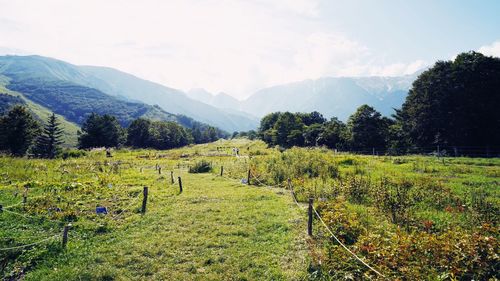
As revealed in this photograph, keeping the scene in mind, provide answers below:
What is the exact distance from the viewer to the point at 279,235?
12.3m

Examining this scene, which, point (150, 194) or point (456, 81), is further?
point (456, 81)

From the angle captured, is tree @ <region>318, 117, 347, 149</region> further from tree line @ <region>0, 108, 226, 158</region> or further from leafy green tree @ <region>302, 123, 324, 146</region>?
tree line @ <region>0, 108, 226, 158</region>

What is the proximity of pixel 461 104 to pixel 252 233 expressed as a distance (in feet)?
155

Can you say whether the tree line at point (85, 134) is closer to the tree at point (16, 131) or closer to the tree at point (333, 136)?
the tree at point (16, 131)

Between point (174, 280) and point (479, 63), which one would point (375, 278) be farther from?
point (479, 63)

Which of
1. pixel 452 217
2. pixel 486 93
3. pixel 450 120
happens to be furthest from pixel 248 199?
pixel 486 93

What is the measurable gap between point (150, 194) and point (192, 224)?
24.2 feet

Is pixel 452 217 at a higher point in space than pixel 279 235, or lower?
higher

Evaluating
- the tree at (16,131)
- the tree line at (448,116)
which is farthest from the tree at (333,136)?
the tree at (16,131)

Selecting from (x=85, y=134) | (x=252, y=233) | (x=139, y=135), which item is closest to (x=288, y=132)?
(x=139, y=135)

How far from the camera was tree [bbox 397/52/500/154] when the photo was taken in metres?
43.8

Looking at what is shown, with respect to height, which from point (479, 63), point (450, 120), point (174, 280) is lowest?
point (174, 280)

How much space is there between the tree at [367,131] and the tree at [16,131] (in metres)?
72.9

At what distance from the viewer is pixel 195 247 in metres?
11.4
